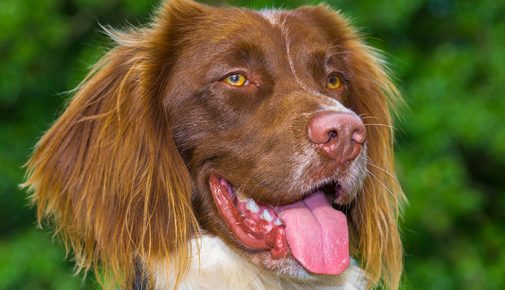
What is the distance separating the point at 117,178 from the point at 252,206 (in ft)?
1.85

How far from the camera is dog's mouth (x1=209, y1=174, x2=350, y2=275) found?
12.7 feet

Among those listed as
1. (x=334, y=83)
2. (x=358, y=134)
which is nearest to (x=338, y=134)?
(x=358, y=134)

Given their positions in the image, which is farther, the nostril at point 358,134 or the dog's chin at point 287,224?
the dog's chin at point 287,224

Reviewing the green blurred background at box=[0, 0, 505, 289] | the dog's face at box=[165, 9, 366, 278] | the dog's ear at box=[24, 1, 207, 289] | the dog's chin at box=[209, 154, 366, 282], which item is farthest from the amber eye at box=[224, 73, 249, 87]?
the green blurred background at box=[0, 0, 505, 289]

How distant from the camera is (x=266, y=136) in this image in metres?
3.97

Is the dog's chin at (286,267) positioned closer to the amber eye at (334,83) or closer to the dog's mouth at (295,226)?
the dog's mouth at (295,226)

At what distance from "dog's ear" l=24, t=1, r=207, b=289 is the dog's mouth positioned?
18 cm

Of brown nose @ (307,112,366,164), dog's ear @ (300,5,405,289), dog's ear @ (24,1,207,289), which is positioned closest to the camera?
brown nose @ (307,112,366,164)

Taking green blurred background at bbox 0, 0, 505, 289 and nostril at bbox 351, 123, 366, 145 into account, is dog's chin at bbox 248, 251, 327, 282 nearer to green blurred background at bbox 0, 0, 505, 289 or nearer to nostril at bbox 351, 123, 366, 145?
nostril at bbox 351, 123, 366, 145

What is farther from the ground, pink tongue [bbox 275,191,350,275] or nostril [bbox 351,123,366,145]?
nostril [bbox 351,123,366,145]

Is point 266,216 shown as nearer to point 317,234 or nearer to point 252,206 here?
point 252,206

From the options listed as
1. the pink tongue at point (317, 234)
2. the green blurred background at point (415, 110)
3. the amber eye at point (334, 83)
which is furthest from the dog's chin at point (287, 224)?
the green blurred background at point (415, 110)

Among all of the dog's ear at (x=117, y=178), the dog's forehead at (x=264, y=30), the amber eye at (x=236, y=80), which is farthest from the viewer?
the dog's forehead at (x=264, y=30)

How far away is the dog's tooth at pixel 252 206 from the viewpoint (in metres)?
4.01
